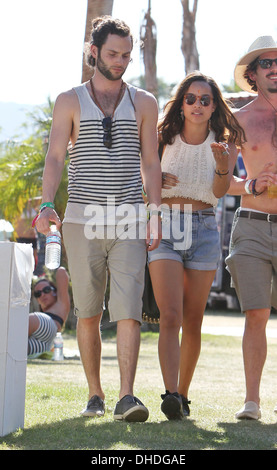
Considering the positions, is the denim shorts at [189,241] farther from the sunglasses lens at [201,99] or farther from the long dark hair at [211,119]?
the sunglasses lens at [201,99]

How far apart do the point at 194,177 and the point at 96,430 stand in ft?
6.26

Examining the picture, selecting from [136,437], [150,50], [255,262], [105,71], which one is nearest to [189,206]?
[255,262]

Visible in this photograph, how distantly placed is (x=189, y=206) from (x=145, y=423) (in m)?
1.49

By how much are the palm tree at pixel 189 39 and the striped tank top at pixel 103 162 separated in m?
18.8

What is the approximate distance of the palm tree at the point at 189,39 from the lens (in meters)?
23.9

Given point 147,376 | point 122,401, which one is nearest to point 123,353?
point 122,401

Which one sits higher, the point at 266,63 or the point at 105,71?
the point at 266,63

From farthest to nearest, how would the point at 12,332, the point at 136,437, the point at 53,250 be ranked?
the point at 53,250 → the point at 12,332 → the point at 136,437

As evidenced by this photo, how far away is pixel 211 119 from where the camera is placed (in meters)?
5.91

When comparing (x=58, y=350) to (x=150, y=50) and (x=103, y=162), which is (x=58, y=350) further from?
(x=150, y=50)

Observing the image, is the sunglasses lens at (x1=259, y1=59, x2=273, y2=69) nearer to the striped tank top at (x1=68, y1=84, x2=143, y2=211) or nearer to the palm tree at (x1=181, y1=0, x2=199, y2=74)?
the striped tank top at (x1=68, y1=84, x2=143, y2=211)

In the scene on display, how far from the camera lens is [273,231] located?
5.75m

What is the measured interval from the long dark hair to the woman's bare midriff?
0.40m

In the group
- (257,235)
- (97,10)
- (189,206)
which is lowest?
(257,235)
